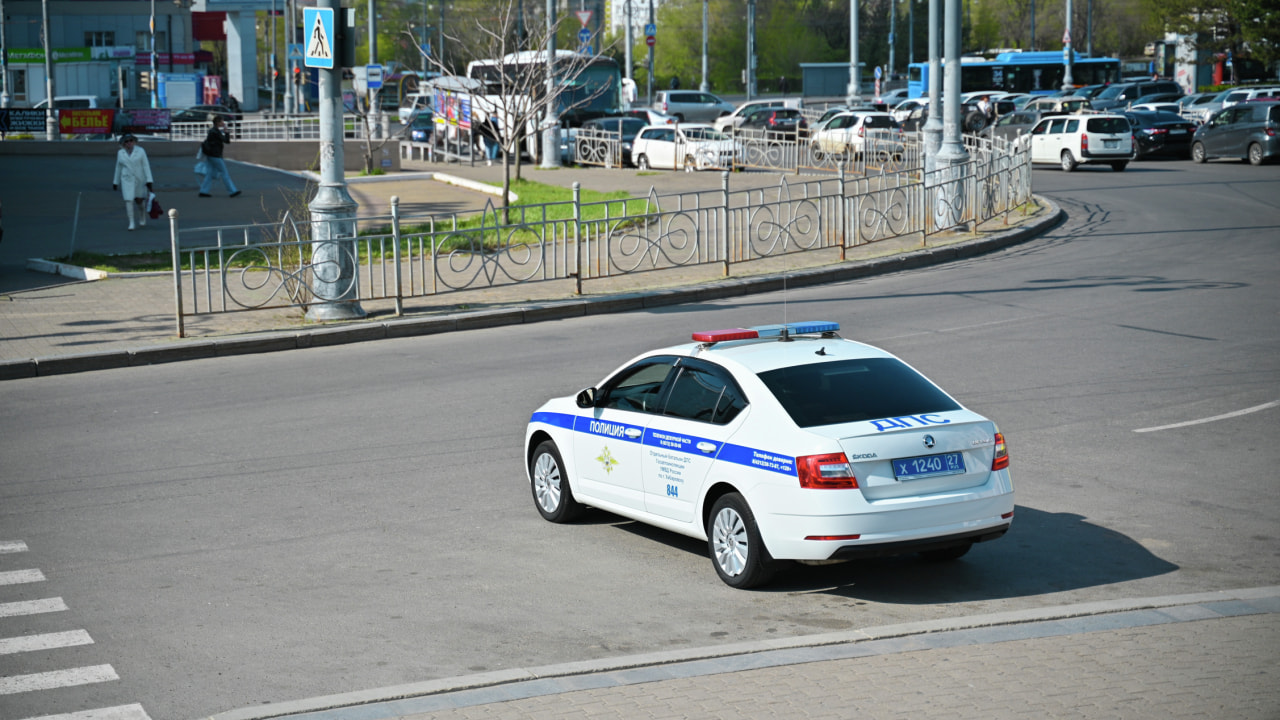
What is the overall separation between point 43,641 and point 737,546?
3626 millimetres

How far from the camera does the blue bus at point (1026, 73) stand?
65625mm

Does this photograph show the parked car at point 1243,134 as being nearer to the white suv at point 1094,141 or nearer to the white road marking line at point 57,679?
the white suv at point 1094,141

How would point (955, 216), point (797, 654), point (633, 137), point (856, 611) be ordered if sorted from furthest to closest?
1. point (633, 137)
2. point (955, 216)
3. point (856, 611)
4. point (797, 654)

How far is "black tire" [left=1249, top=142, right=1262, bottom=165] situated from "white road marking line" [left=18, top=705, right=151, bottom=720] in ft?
120

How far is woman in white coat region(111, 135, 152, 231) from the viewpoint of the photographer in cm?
2519

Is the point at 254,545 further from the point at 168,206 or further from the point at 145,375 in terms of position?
the point at 168,206

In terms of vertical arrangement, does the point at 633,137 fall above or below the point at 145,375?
above

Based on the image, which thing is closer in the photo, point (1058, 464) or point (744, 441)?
point (744, 441)

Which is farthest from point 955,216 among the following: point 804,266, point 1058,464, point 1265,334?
point 1058,464

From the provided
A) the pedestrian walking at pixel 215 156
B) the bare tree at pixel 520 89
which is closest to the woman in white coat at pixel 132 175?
the pedestrian walking at pixel 215 156

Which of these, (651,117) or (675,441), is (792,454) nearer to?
(675,441)

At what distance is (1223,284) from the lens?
59.7ft

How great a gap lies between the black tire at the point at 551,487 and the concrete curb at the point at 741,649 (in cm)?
260

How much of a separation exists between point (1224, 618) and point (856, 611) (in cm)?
182
